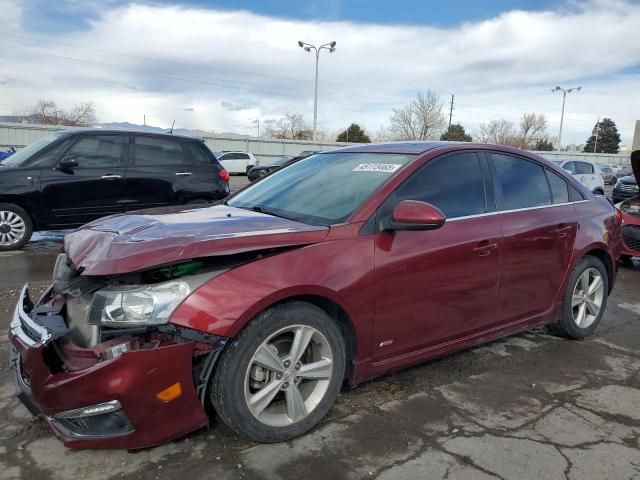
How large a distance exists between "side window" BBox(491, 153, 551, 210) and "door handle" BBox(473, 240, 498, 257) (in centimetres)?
38

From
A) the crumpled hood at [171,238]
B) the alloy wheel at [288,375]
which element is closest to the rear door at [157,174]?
the crumpled hood at [171,238]

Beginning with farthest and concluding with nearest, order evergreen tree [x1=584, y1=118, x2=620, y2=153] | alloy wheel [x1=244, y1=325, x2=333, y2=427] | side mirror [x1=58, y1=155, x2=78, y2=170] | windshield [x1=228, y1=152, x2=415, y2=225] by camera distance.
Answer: evergreen tree [x1=584, y1=118, x2=620, y2=153]
side mirror [x1=58, y1=155, x2=78, y2=170]
windshield [x1=228, y1=152, x2=415, y2=225]
alloy wheel [x1=244, y1=325, x2=333, y2=427]

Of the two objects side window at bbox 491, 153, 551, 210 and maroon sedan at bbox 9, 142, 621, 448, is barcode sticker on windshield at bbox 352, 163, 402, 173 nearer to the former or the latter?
maroon sedan at bbox 9, 142, 621, 448

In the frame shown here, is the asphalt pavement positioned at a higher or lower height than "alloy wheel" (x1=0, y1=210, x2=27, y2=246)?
lower

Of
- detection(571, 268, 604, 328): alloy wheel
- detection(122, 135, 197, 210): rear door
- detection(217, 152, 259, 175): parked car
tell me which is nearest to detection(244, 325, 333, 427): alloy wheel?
detection(571, 268, 604, 328): alloy wheel

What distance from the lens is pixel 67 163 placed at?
7.41 metres

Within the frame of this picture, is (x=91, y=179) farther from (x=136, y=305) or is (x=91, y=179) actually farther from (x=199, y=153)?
(x=136, y=305)

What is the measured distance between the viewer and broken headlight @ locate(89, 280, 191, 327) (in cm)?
244

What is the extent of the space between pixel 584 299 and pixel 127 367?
3848 millimetres

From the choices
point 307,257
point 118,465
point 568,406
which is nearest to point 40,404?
point 118,465

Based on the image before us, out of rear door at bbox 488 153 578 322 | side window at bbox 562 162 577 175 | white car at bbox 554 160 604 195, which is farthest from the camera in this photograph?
white car at bbox 554 160 604 195

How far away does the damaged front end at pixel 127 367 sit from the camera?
2359mm

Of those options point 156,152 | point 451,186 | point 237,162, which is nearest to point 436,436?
point 451,186

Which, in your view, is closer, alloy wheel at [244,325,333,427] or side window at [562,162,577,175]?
alloy wheel at [244,325,333,427]
